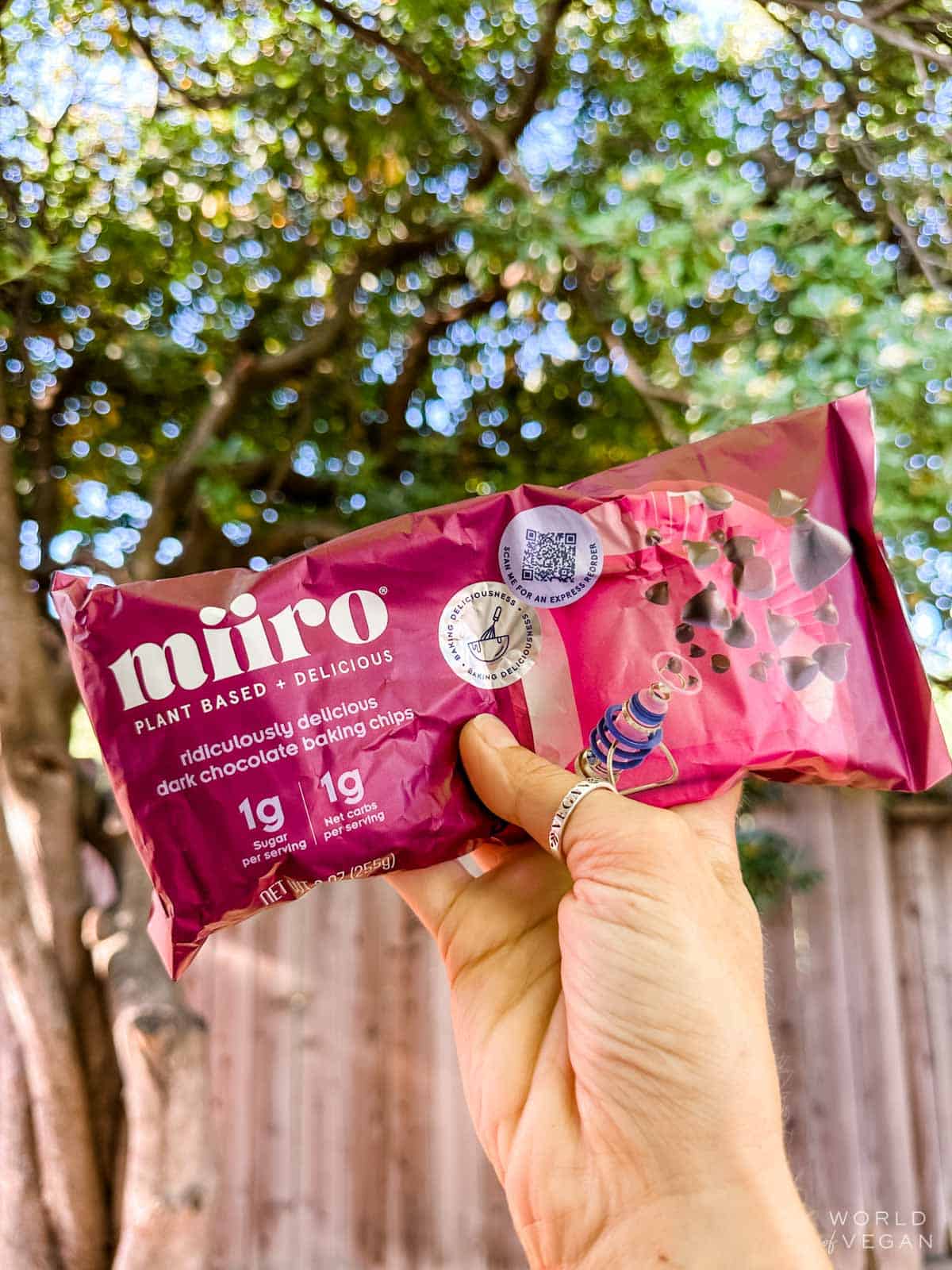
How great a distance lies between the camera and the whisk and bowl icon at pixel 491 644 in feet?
3.40

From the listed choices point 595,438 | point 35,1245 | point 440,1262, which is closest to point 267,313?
point 595,438

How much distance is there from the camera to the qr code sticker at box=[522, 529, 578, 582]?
3.44 feet

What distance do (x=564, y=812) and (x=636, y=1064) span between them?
23cm

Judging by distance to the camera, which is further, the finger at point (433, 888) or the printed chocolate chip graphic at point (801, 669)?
the finger at point (433, 888)

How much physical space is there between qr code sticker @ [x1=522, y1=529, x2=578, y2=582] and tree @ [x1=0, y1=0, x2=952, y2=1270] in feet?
2.08

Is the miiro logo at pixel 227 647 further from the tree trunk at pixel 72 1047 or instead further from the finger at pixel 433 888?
the tree trunk at pixel 72 1047

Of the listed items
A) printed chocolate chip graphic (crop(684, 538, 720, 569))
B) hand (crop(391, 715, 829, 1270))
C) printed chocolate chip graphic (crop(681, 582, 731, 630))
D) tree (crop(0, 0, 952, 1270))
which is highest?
tree (crop(0, 0, 952, 1270))

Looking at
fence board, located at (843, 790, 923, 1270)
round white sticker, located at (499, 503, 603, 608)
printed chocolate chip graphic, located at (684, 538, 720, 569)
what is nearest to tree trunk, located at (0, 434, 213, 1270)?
round white sticker, located at (499, 503, 603, 608)

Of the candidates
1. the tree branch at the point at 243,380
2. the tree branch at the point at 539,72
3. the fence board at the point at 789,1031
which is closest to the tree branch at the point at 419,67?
the tree branch at the point at 539,72

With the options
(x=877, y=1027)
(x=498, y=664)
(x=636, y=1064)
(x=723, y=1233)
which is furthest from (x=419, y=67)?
(x=877, y=1027)

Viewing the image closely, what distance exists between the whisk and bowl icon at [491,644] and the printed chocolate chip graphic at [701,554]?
214 millimetres

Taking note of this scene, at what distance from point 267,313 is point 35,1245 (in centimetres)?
201

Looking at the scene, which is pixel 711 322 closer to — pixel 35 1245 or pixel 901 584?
pixel 901 584

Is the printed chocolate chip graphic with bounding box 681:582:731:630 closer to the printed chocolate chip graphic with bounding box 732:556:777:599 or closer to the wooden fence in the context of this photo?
the printed chocolate chip graphic with bounding box 732:556:777:599
